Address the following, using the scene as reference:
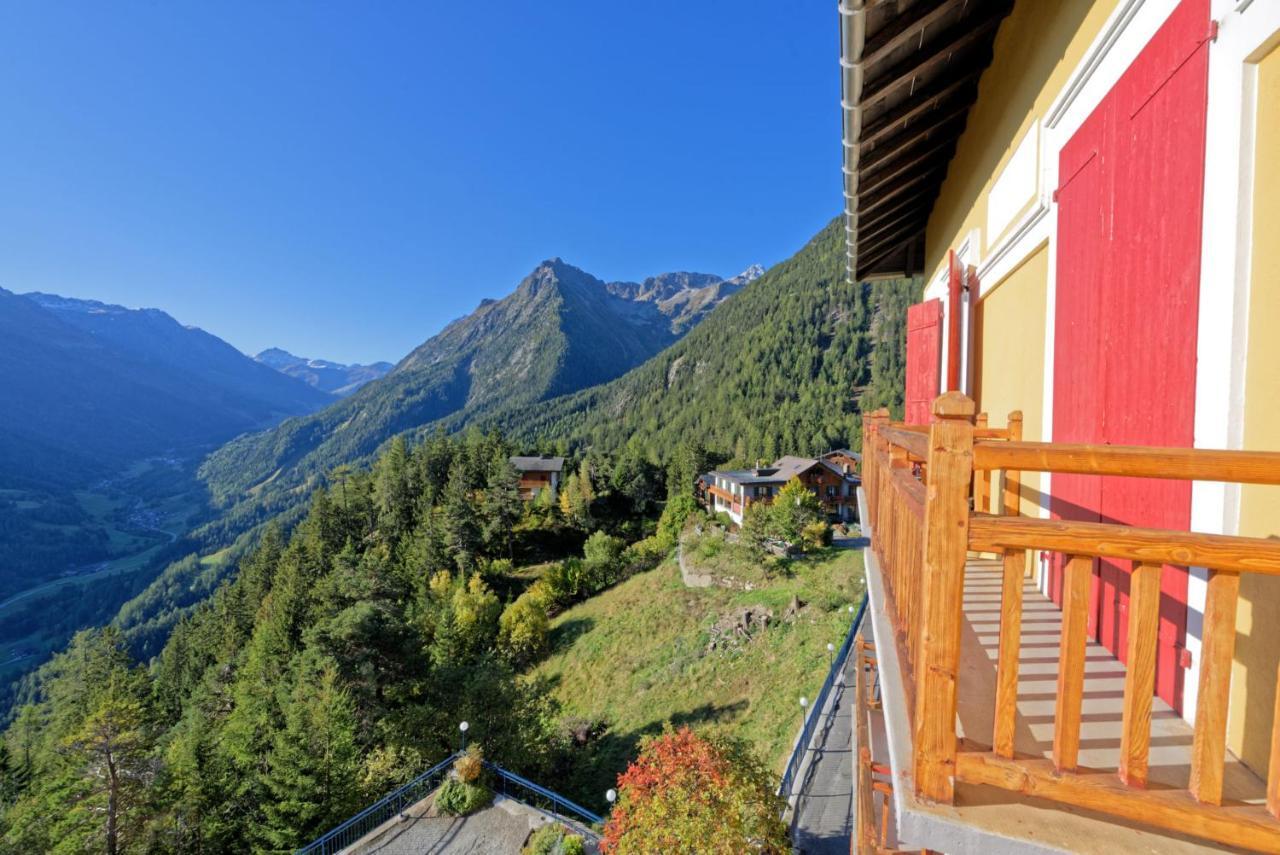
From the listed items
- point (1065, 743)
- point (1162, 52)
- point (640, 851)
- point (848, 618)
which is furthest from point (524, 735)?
point (1162, 52)

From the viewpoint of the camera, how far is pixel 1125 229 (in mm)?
2586

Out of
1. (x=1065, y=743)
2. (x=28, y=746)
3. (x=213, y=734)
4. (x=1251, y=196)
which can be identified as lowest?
(x=28, y=746)

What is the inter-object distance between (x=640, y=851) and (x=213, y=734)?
22.9 m

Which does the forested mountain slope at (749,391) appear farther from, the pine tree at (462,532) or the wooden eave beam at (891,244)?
the wooden eave beam at (891,244)

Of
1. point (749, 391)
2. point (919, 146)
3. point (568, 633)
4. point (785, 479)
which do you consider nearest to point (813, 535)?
point (568, 633)

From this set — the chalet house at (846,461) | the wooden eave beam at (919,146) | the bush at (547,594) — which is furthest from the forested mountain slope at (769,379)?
the wooden eave beam at (919,146)

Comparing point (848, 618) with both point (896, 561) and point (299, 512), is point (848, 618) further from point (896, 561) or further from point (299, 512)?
point (299, 512)

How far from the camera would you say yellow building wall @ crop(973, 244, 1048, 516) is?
12.4 feet

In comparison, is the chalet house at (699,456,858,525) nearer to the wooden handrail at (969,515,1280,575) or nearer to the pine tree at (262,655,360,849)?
the pine tree at (262,655,360,849)

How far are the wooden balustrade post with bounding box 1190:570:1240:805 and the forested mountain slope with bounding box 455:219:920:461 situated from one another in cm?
6933

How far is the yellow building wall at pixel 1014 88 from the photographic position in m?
3.10

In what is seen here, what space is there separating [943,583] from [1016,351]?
3647 mm

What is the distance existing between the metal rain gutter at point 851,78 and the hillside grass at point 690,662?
12.6 meters

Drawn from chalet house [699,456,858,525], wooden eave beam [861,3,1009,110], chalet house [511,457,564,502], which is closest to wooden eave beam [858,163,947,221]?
wooden eave beam [861,3,1009,110]
